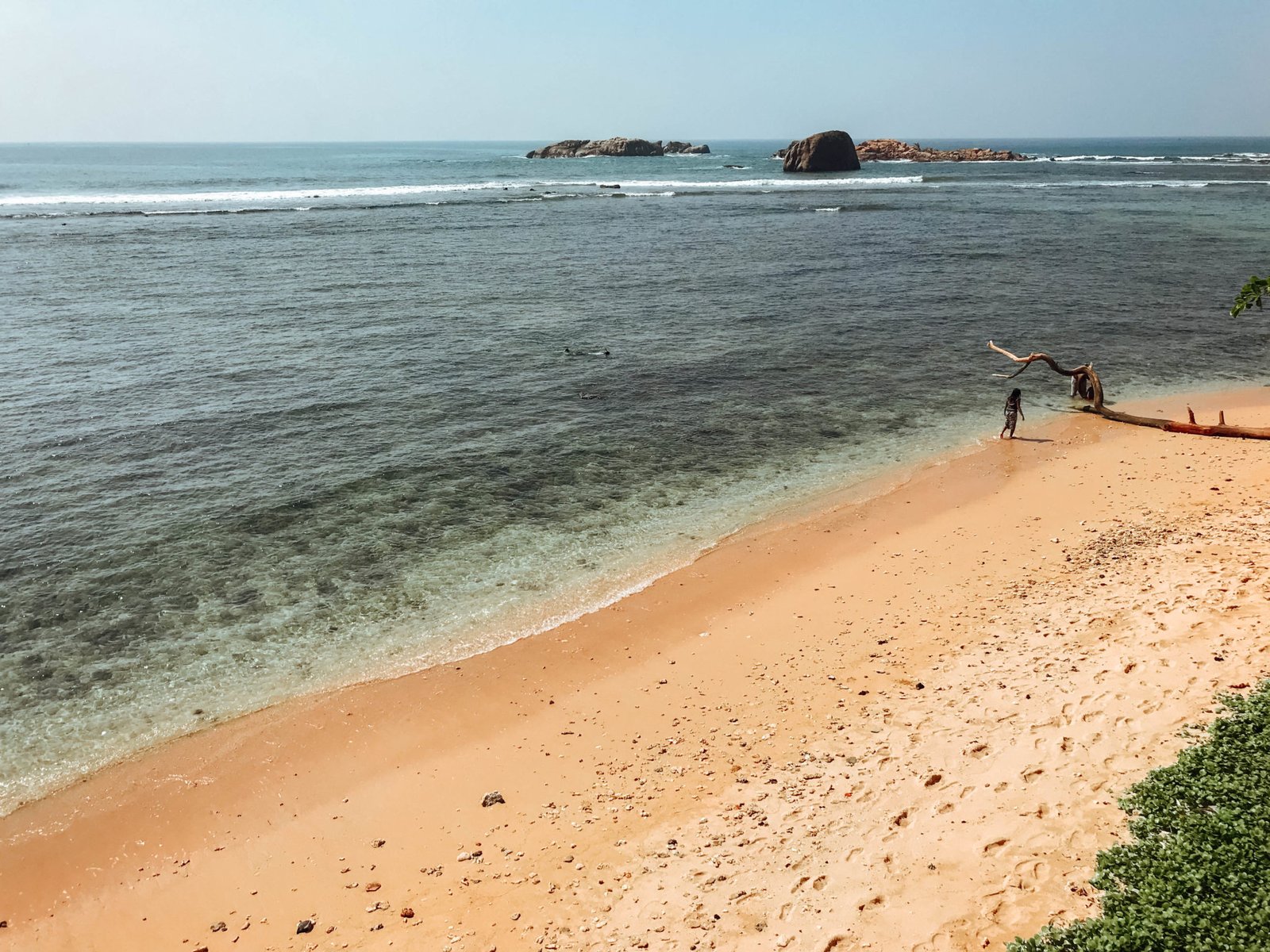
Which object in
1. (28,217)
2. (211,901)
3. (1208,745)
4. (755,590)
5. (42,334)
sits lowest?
(211,901)

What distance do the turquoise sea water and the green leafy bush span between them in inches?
353

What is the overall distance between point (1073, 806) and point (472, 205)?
3120 inches

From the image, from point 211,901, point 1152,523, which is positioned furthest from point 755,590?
point 211,901

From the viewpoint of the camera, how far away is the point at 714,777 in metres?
9.56

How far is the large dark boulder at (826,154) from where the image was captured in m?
122

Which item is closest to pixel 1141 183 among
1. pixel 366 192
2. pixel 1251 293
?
pixel 366 192

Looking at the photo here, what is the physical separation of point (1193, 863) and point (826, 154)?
428ft

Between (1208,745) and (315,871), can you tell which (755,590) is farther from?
(315,871)

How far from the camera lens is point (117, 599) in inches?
554

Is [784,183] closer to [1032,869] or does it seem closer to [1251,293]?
[1251,293]

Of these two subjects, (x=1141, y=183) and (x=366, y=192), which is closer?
(x=366, y=192)

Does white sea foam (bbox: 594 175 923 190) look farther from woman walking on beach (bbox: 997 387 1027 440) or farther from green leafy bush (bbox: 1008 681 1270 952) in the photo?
green leafy bush (bbox: 1008 681 1270 952)

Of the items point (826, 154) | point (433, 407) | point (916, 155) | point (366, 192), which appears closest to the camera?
point (433, 407)

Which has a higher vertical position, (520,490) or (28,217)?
(28,217)
